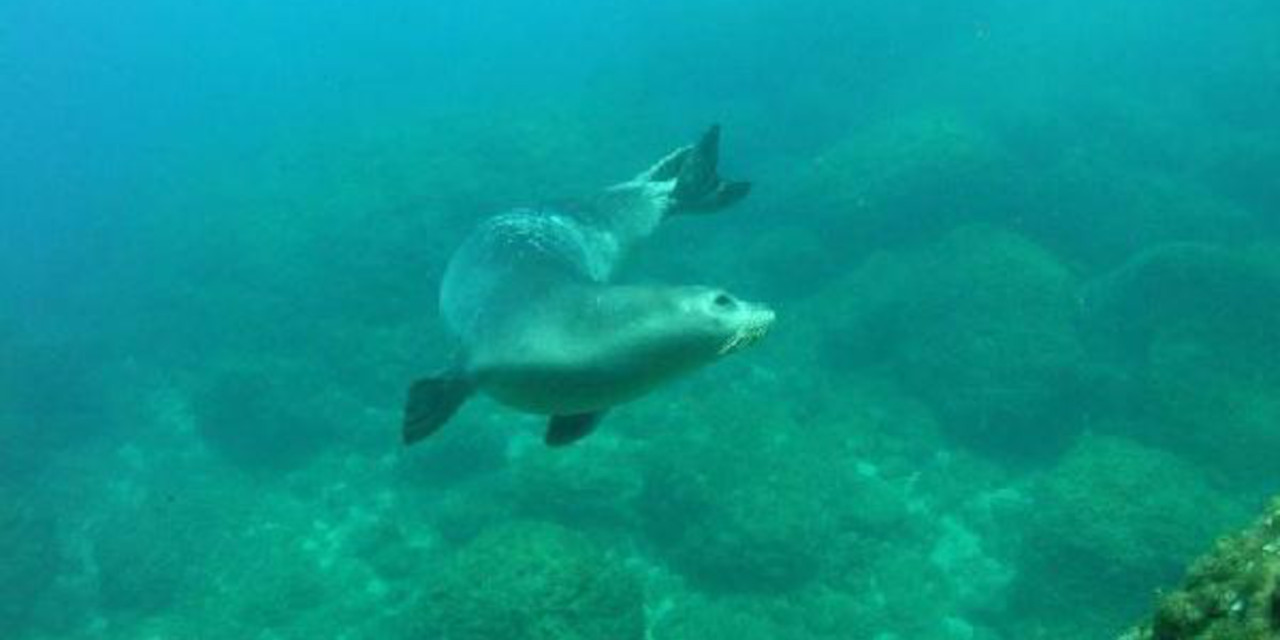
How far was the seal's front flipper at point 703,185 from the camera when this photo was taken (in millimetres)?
6793

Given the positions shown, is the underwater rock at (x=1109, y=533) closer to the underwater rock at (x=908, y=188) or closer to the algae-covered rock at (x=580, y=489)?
the algae-covered rock at (x=580, y=489)

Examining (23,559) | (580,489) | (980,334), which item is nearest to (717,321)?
(580,489)

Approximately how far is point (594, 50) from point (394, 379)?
126 ft

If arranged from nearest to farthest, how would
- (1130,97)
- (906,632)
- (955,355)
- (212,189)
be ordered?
1. (906,632)
2. (955,355)
3. (1130,97)
4. (212,189)

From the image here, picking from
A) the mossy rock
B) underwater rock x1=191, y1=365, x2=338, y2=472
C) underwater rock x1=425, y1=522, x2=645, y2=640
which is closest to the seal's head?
underwater rock x1=425, y1=522, x2=645, y2=640

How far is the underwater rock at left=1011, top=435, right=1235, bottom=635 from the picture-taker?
12.3m

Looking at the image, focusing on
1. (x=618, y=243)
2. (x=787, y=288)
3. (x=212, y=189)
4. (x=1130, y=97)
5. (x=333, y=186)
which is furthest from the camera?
(x=212, y=189)

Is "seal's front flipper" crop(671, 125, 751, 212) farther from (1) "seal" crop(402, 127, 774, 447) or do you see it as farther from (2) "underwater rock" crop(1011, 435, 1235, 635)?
(2) "underwater rock" crop(1011, 435, 1235, 635)

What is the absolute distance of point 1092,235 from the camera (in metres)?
20.8

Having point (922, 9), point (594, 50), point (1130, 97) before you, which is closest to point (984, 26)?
point (922, 9)

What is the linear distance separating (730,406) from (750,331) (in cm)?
1214

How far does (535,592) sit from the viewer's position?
11.0 metres

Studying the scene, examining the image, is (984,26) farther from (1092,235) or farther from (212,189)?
(212,189)

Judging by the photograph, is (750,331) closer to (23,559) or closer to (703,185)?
(703,185)
